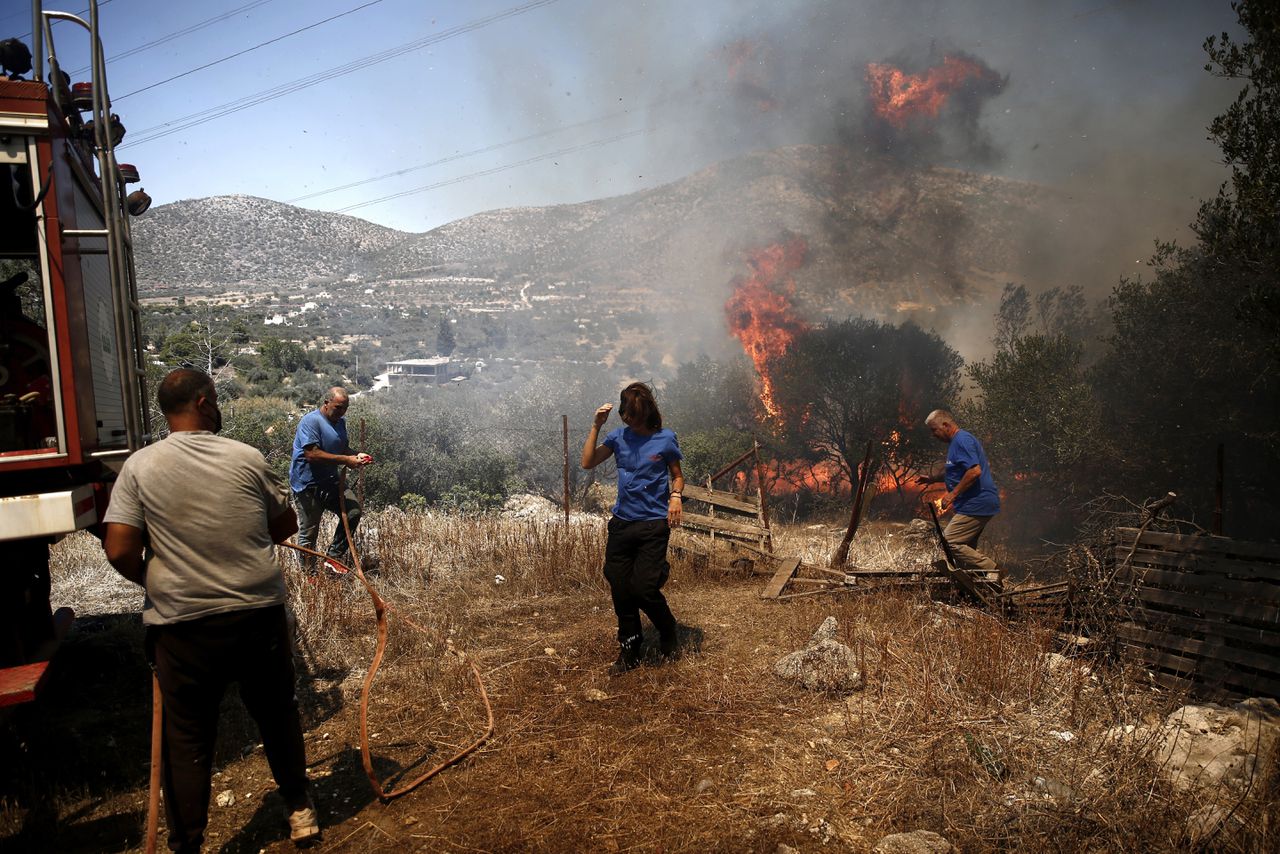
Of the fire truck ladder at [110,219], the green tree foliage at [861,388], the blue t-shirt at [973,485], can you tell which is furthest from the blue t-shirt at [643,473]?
the green tree foliage at [861,388]

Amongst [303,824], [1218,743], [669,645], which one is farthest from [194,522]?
[1218,743]

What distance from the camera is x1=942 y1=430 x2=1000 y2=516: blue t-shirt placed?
6691 millimetres

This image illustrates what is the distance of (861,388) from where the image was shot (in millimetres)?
18891

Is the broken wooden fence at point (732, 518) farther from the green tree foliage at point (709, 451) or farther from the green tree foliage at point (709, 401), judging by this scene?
the green tree foliage at point (709, 401)

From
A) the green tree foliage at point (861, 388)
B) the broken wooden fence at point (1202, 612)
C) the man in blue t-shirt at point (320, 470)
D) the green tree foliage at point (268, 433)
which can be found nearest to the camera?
the broken wooden fence at point (1202, 612)

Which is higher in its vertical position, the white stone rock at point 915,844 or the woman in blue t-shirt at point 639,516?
the woman in blue t-shirt at point 639,516

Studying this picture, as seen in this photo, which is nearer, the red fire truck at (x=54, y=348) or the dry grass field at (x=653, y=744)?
the dry grass field at (x=653, y=744)

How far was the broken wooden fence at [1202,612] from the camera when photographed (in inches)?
177

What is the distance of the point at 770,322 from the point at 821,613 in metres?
21.2

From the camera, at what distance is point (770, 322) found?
87.0ft

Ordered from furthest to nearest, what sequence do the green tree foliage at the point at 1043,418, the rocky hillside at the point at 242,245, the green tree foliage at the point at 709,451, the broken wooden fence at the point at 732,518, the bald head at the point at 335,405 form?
the rocky hillside at the point at 242,245, the green tree foliage at the point at 709,451, the green tree foliage at the point at 1043,418, the broken wooden fence at the point at 732,518, the bald head at the point at 335,405

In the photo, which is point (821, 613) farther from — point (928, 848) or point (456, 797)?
point (456, 797)

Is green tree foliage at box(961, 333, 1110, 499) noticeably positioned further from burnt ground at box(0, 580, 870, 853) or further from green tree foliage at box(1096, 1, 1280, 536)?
burnt ground at box(0, 580, 870, 853)

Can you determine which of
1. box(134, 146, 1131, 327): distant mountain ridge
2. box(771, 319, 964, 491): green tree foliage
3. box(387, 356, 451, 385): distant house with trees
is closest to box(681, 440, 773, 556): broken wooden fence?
box(771, 319, 964, 491): green tree foliage
